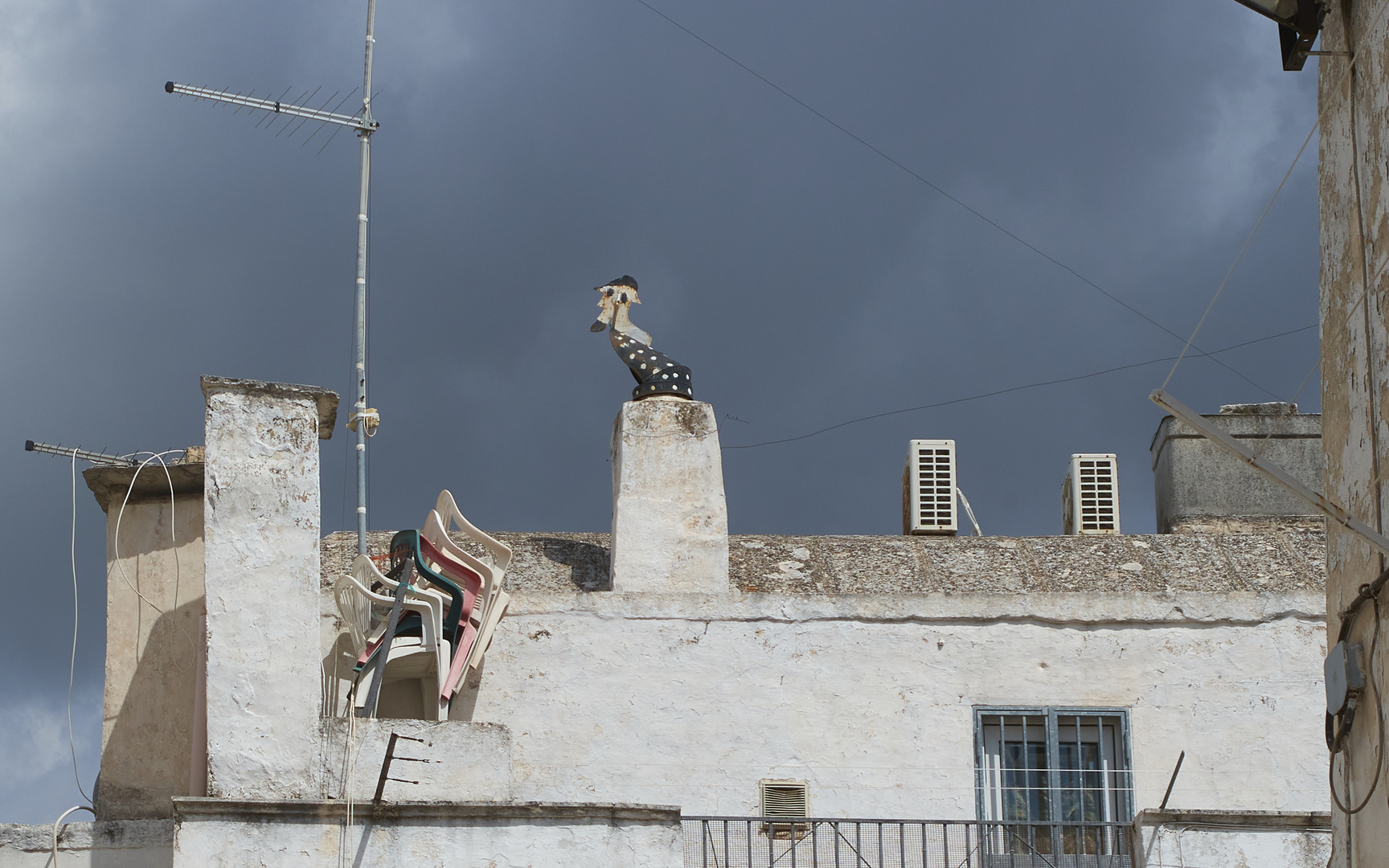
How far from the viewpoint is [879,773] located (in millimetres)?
14648

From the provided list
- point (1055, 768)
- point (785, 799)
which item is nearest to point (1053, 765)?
point (1055, 768)

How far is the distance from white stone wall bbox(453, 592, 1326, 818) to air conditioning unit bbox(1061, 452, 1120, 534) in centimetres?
291

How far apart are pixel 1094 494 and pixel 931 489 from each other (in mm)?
1718

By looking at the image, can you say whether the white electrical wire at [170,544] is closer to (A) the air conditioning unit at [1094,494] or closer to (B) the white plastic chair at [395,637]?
(B) the white plastic chair at [395,637]

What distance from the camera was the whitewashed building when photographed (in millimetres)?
13422

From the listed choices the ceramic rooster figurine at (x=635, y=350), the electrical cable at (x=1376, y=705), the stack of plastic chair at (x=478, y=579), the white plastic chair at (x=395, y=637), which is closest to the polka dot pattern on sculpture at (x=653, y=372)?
the ceramic rooster figurine at (x=635, y=350)

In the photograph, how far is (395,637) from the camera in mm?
14281

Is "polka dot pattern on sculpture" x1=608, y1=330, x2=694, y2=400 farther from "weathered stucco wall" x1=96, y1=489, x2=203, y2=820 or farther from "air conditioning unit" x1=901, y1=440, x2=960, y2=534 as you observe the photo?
"weathered stucco wall" x1=96, y1=489, x2=203, y2=820

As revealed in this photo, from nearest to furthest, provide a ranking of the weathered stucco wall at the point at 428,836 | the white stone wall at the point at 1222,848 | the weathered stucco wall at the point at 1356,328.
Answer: the weathered stucco wall at the point at 1356,328 < the weathered stucco wall at the point at 428,836 < the white stone wall at the point at 1222,848

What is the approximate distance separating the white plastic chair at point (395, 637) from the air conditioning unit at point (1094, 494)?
6.98 metres

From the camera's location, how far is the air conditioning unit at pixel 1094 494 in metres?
18.1

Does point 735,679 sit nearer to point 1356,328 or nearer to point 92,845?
point 92,845

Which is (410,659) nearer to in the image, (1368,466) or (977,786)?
(977,786)

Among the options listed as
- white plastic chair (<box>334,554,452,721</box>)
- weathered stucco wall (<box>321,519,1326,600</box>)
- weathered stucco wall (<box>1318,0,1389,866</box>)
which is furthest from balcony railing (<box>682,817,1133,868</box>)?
weathered stucco wall (<box>1318,0,1389,866</box>)
